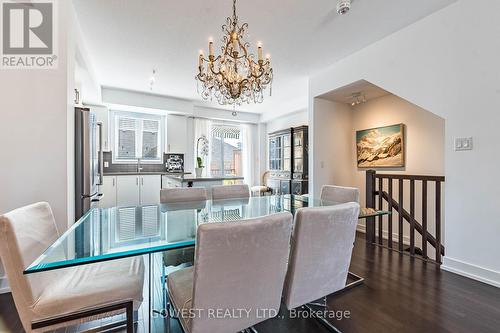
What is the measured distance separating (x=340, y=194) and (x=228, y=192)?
1.34 metres

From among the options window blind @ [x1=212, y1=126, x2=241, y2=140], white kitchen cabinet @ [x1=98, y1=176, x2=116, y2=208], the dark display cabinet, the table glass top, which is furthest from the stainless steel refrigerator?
window blind @ [x1=212, y1=126, x2=241, y2=140]

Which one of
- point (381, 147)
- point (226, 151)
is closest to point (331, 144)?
point (381, 147)

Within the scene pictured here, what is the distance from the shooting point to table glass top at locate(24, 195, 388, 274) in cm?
108

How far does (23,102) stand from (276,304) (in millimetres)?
2577

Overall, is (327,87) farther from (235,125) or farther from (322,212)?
(235,125)

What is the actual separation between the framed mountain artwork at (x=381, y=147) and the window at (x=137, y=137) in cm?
453

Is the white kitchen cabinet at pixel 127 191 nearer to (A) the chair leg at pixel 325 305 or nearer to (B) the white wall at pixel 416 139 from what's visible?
(A) the chair leg at pixel 325 305

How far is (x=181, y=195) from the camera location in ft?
8.33

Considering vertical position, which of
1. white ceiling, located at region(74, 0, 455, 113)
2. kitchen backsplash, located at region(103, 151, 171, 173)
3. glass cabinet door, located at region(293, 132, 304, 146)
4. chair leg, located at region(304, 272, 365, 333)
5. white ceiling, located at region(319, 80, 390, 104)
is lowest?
chair leg, located at region(304, 272, 365, 333)

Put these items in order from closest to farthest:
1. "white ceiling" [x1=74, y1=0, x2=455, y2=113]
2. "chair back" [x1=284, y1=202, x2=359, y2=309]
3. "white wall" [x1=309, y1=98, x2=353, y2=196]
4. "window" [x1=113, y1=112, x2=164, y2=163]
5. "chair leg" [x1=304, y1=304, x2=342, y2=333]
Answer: "chair back" [x1=284, y1=202, x2=359, y2=309] → "chair leg" [x1=304, y1=304, x2=342, y2=333] → "white ceiling" [x1=74, y1=0, x2=455, y2=113] → "white wall" [x1=309, y1=98, x2=353, y2=196] → "window" [x1=113, y1=112, x2=164, y2=163]

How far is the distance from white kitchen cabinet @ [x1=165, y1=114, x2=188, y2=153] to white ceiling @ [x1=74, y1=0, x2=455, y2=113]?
1728 mm

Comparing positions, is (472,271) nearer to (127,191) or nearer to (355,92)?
(355,92)

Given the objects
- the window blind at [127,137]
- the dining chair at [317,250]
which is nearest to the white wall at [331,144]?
the dining chair at [317,250]

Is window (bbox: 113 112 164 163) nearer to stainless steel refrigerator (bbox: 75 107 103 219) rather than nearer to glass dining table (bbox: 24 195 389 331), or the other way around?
stainless steel refrigerator (bbox: 75 107 103 219)
